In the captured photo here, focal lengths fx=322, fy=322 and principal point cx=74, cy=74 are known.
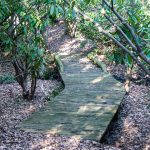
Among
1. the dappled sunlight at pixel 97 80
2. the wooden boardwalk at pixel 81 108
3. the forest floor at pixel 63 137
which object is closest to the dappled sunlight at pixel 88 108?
the wooden boardwalk at pixel 81 108

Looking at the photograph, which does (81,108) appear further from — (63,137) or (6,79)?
(6,79)

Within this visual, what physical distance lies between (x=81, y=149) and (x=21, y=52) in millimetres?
2714

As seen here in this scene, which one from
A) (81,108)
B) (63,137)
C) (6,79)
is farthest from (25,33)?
(6,79)

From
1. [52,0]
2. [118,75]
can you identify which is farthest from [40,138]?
[118,75]

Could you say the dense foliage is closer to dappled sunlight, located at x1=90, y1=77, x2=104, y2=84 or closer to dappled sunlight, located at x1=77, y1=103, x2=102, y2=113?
dappled sunlight, located at x1=77, y1=103, x2=102, y2=113

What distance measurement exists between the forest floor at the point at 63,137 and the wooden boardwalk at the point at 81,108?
29 centimetres

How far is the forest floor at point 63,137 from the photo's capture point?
5.78 m

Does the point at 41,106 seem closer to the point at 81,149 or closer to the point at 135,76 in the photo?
the point at 81,149

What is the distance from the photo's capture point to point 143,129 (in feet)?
24.5

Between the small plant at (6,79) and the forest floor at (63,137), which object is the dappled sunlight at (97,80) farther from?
the small plant at (6,79)

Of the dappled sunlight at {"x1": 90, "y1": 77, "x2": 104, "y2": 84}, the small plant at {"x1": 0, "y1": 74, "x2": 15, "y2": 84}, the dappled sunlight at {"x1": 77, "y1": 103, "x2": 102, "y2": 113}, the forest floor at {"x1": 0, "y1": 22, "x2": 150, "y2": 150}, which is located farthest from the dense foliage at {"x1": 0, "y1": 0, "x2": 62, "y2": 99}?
the small plant at {"x1": 0, "y1": 74, "x2": 15, "y2": 84}

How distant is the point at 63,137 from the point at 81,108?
1.71 meters

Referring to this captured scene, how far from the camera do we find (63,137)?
6047 mm

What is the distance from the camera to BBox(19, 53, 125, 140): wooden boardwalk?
21.1 feet
